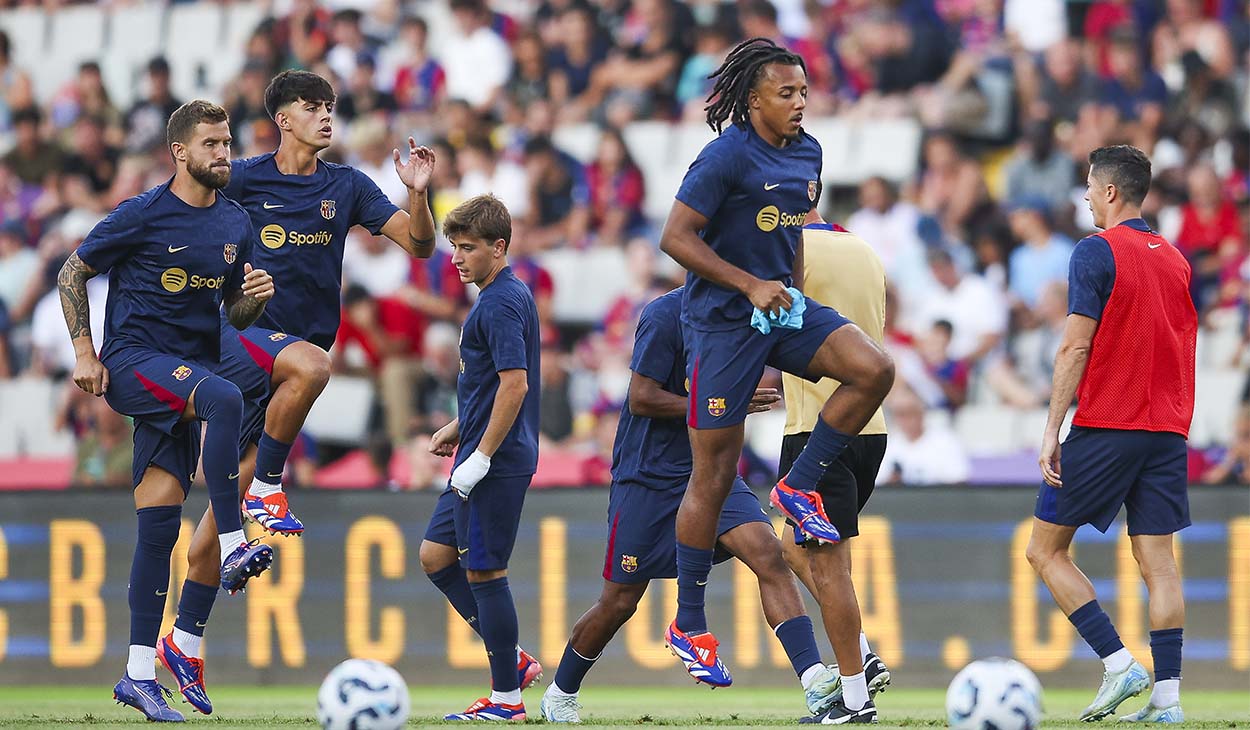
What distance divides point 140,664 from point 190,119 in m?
2.57

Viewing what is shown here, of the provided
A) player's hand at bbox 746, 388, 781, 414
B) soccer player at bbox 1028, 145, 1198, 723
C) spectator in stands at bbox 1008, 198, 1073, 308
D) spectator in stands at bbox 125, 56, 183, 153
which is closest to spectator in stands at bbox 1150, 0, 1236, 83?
spectator in stands at bbox 1008, 198, 1073, 308

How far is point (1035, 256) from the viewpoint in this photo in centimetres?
1535

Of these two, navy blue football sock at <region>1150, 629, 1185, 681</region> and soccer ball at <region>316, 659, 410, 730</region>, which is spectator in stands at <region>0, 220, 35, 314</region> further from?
navy blue football sock at <region>1150, 629, 1185, 681</region>

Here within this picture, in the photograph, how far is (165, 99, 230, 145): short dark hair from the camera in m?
8.51

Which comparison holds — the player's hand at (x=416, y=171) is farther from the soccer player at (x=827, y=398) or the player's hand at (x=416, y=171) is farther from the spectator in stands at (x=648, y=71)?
the spectator in stands at (x=648, y=71)

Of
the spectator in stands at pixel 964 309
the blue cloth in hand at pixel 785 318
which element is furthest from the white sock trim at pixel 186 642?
the spectator in stands at pixel 964 309

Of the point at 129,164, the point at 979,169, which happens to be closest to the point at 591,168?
the point at 979,169

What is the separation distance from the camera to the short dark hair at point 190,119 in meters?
8.51

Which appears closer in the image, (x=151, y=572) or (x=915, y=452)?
(x=151, y=572)

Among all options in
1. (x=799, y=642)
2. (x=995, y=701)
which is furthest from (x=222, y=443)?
(x=995, y=701)

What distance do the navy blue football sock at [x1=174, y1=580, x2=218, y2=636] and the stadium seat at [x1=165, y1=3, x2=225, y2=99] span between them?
11643 millimetres

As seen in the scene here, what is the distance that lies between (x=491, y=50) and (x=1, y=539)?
26.2 feet

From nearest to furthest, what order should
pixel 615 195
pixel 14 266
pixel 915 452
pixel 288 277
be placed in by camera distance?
pixel 288 277 → pixel 915 452 → pixel 615 195 → pixel 14 266

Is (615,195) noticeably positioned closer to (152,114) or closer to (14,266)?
(152,114)
